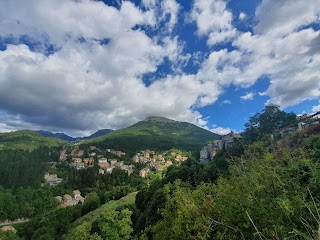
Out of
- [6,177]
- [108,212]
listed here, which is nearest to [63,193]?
[6,177]

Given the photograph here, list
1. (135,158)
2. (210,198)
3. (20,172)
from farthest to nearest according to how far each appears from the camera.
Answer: (135,158), (20,172), (210,198)

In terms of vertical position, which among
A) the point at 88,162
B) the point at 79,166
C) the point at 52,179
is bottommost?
the point at 52,179

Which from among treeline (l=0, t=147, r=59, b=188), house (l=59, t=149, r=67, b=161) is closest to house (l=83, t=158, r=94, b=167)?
house (l=59, t=149, r=67, b=161)

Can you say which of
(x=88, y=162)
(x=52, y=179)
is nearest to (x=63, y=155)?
(x=88, y=162)

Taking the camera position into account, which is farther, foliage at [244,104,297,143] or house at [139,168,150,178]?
house at [139,168,150,178]

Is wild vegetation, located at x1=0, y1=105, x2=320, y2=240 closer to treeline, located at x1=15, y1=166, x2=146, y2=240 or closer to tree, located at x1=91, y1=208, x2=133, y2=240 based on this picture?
tree, located at x1=91, y1=208, x2=133, y2=240

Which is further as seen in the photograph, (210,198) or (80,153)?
(80,153)

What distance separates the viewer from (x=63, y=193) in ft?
284

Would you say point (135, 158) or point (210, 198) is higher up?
point (135, 158)

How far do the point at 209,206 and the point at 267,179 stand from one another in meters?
2.24

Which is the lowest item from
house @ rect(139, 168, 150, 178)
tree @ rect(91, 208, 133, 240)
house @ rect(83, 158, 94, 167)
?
tree @ rect(91, 208, 133, 240)

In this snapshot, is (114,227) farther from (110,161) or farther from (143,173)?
(110,161)

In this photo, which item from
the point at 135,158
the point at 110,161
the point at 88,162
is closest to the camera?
the point at 88,162

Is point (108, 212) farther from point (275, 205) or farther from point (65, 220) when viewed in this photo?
point (65, 220)
